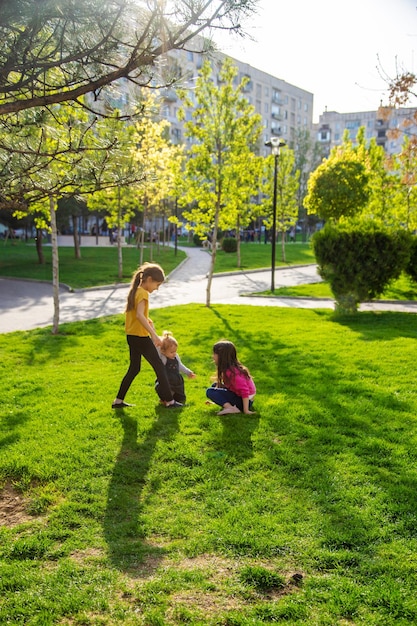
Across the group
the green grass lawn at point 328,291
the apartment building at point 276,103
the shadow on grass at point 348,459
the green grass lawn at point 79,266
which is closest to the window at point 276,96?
the apartment building at point 276,103

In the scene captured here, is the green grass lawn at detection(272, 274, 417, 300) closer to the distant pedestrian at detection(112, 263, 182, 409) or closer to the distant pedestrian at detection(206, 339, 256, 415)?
the distant pedestrian at detection(206, 339, 256, 415)

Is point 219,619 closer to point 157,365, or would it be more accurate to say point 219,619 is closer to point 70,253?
point 157,365

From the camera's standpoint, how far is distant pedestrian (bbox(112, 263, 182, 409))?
5770 mm

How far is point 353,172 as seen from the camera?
20.2 metres

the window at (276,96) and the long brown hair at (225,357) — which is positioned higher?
the window at (276,96)

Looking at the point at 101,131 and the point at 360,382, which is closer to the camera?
the point at 101,131

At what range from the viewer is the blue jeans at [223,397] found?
5.99 metres

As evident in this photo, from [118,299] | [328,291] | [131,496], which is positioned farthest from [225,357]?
[328,291]

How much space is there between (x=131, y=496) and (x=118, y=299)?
12861 mm

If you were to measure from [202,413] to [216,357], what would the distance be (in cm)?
64

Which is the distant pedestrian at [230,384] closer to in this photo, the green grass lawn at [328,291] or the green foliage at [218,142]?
the green foliage at [218,142]

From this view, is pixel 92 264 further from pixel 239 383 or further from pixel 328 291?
pixel 239 383

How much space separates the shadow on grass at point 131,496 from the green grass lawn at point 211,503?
0.05 feet

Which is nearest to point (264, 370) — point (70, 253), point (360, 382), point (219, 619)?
point (360, 382)
